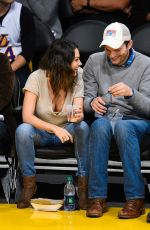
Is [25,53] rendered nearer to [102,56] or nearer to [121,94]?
[102,56]

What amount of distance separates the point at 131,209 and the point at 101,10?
238cm

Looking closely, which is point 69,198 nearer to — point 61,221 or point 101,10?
point 61,221

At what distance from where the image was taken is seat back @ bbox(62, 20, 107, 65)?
255 inches

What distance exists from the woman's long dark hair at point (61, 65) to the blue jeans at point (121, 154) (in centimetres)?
46

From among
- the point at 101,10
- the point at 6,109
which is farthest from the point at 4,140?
the point at 101,10

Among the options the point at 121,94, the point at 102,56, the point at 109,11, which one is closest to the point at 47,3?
the point at 109,11

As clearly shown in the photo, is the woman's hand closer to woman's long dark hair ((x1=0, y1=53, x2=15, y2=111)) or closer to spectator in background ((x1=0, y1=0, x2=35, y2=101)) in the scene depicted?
woman's long dark hair ((x1=0, y1=53, x2=15, y2=111))

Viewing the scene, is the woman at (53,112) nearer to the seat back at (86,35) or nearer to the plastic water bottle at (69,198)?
the plastic water bottle at (69,198)

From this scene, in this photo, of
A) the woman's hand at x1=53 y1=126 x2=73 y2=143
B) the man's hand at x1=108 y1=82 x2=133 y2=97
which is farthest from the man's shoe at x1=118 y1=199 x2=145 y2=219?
the man's hand at x1=108 y1=82 x2=133 y2=97

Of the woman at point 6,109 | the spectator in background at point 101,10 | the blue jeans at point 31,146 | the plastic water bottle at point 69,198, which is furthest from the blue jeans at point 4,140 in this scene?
the spectator in background at point 101,10

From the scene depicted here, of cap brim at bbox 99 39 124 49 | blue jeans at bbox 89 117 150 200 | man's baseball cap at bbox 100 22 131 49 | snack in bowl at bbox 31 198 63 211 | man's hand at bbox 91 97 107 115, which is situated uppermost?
man's baseball cap at bbox 100 22 131 49

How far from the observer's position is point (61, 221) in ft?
16.9

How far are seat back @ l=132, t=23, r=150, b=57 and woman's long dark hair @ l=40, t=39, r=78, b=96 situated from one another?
886 millimetres

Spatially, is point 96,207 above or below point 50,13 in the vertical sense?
below
